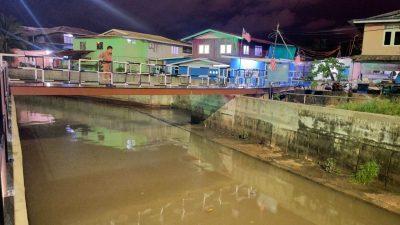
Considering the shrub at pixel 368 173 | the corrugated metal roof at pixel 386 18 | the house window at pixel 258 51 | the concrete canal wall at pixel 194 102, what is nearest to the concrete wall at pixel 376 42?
the corrugated metal roof at pixel 386 18

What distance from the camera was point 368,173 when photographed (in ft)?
46.8

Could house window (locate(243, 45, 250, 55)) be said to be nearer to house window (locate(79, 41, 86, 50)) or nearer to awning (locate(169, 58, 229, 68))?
awning (locate(169, 58, 229, 68))

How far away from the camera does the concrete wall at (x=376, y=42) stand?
86.7ft

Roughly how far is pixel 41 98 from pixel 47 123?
20.1m

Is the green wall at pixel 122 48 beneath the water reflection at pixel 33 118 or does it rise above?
above

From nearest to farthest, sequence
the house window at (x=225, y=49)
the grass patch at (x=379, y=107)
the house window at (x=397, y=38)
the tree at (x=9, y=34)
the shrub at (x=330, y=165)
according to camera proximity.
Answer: the grass patch at (x=379, y=107), the shrub at (x=330, y=165), the house window at (x=397, y=38), the house window at (x=225, y=49), the tree at (x=9, y=34)

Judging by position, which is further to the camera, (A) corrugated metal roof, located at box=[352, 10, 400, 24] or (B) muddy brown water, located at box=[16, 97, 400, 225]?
(A) corrugated metal roof, located at box=[352, 10, 400, 24]

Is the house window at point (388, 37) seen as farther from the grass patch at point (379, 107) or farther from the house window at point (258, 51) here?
the house window at point (258, 51)

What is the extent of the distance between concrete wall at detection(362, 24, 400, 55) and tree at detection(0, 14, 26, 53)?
42.3 m

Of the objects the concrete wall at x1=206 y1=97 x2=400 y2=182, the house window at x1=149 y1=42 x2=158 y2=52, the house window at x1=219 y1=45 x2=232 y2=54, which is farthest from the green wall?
the concrete wall at x1=206 y1=97 x2=400 y2=182

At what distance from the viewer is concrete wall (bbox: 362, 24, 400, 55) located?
1040 inches

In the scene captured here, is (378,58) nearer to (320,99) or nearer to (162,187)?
(320,99)

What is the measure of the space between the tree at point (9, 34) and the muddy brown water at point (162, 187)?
2366 centimetres

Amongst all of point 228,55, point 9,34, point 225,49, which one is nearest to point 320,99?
point 228,55
